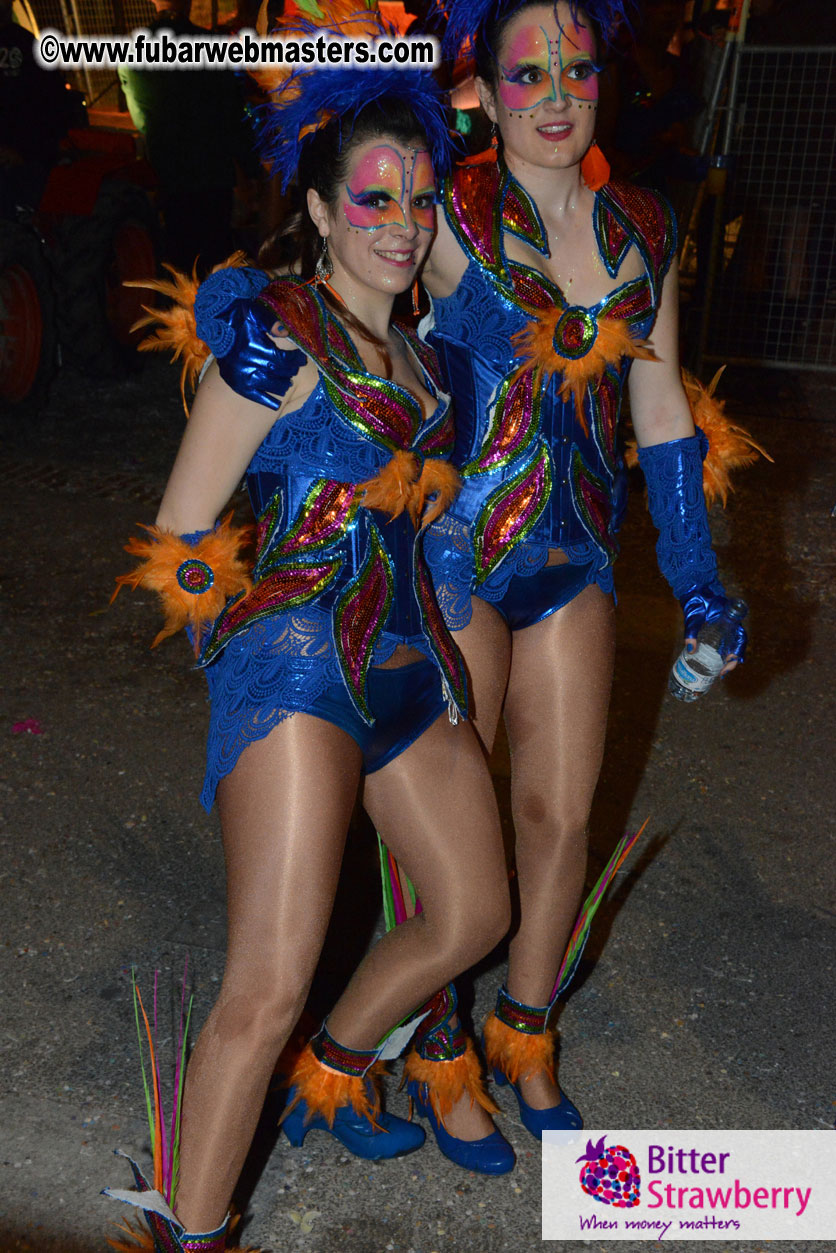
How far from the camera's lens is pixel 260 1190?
246cm

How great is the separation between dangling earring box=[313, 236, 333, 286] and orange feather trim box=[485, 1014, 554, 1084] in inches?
63.7

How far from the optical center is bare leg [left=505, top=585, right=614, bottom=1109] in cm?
242

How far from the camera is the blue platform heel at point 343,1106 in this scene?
2436 millimetres

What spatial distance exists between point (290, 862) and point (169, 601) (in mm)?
518

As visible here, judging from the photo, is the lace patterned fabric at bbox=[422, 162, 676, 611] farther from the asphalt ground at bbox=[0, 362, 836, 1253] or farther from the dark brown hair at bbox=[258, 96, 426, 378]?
the asphalt ground at bbox=[0, 362, 836, 1253]

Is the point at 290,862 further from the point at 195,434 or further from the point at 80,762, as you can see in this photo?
the point at 80,762

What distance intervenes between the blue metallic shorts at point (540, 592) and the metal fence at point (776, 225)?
19.6 feet

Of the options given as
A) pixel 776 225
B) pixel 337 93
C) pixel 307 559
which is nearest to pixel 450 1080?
pixel 307 559

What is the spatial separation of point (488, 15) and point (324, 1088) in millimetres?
2138

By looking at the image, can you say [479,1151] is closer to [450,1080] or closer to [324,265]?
[450,1080]

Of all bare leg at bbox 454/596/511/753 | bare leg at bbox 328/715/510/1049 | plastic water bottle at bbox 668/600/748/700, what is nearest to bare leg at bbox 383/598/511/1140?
bare leg at bbox 454/596/511/753

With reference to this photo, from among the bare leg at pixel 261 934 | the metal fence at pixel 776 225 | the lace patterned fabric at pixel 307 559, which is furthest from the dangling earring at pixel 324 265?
the metal fence at pixel 776 225

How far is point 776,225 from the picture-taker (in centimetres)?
821

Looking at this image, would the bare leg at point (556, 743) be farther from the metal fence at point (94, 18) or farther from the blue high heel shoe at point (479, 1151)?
the metal fence at point (94, 18)
